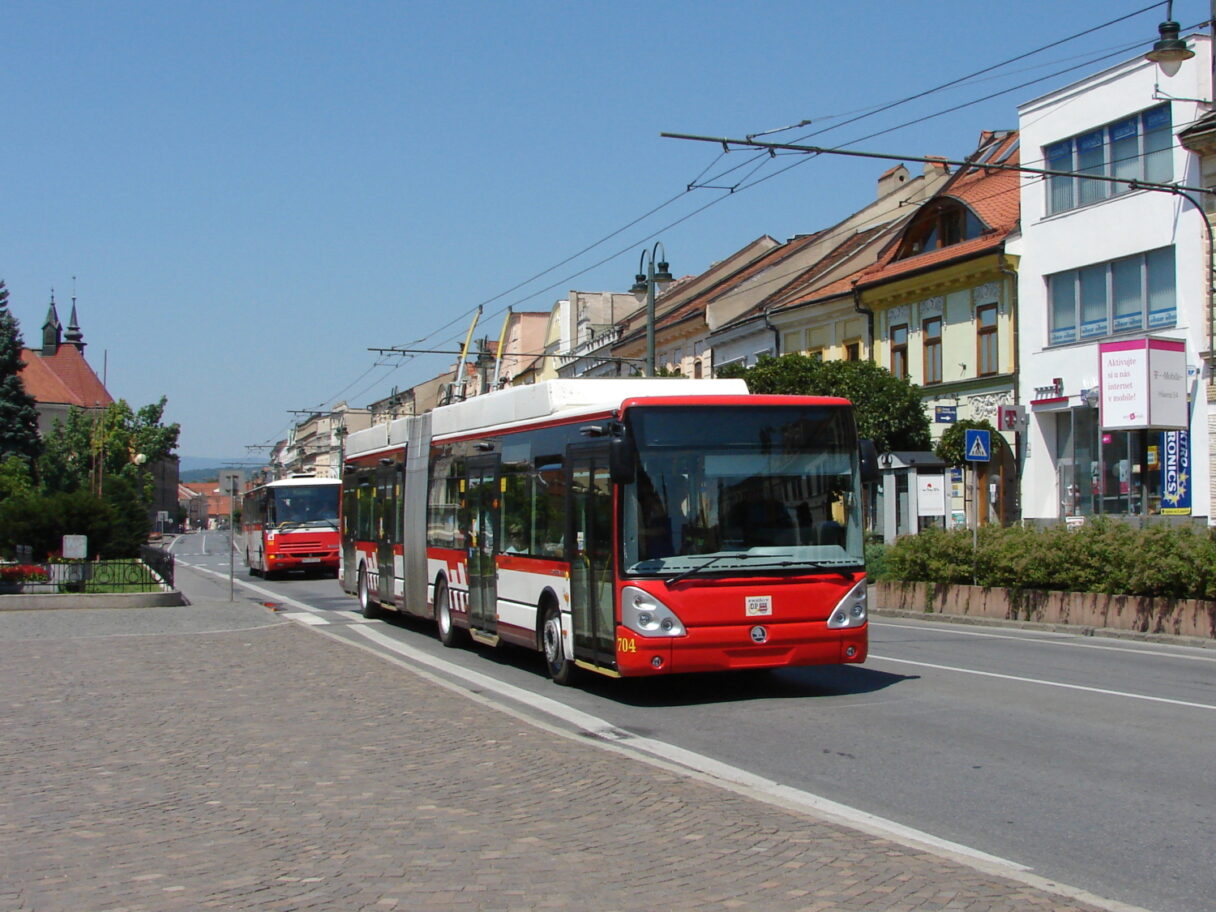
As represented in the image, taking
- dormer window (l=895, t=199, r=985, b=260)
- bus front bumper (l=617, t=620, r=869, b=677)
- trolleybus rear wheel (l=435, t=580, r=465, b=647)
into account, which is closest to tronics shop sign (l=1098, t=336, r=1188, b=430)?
dormer window (l=895, t=199, r=985, b=260)

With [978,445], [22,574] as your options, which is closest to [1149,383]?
[978,445]

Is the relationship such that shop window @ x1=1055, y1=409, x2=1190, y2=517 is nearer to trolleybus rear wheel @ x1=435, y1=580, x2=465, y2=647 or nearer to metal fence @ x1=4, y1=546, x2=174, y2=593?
trolleybus rear wheel @ x1=435, y1=580, x2=465, y2=647

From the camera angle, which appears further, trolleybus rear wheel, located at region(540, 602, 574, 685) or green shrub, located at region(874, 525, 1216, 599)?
green shrub, located at region(874, 525, 1216, 599)

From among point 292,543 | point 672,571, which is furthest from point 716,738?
point 292,543

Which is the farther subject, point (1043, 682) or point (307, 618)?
point (307, 618)

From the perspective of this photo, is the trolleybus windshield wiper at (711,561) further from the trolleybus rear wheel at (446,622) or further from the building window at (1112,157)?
the building window at (1112,157)

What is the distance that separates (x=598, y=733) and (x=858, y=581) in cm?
289

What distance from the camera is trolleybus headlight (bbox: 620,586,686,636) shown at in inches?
447

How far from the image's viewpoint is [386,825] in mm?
6797

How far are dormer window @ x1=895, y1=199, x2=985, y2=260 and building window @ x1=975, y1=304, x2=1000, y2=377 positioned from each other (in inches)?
90.6

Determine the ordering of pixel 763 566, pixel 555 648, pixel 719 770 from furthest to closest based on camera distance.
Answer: pixel 555 648, pixel 763 566, pixel 719 770

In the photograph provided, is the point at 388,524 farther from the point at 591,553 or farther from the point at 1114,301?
the point at 1114,301

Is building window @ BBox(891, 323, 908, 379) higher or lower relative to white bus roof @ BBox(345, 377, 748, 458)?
higher

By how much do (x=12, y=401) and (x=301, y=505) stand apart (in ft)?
153
